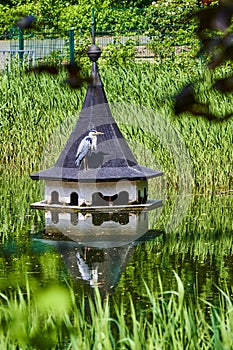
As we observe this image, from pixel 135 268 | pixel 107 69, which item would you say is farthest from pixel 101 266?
pixel 107 69

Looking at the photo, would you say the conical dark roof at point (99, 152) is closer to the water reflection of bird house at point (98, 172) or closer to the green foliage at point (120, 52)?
the water reflection of bird house at point (98, 172)

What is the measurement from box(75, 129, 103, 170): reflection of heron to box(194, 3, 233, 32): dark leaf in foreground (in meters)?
5.29

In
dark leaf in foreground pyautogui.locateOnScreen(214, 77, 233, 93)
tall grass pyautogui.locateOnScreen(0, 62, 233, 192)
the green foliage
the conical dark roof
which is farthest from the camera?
the green foliage

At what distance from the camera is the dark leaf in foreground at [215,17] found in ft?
6.31

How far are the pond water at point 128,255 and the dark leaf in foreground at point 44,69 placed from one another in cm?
250

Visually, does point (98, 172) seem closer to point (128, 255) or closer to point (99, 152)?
point (99, 152)

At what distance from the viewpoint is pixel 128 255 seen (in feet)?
20.1

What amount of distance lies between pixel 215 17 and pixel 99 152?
17.9 ft

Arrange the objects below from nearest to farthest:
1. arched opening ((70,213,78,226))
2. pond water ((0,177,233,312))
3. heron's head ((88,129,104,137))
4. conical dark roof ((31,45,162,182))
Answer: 1. pond water ((0,177,233,312))
2. arched opening ((70,213,78,226))
3. heron's head ((88,129,104,137))
4. conical dark roof ((31,45,162,182))

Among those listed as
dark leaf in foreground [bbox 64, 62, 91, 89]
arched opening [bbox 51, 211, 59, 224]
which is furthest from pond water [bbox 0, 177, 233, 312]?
dark leaf in foreground [bbox 64, 62, 91, 89]

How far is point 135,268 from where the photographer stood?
572 centimetres

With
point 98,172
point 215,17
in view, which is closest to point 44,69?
point 215,17

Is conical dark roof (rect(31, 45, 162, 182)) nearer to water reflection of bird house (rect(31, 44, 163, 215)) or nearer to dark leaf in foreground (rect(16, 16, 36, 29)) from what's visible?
water reflection of bird house (rect(31, 44, 163, 215))

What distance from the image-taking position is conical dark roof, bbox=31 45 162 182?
7.41 m
